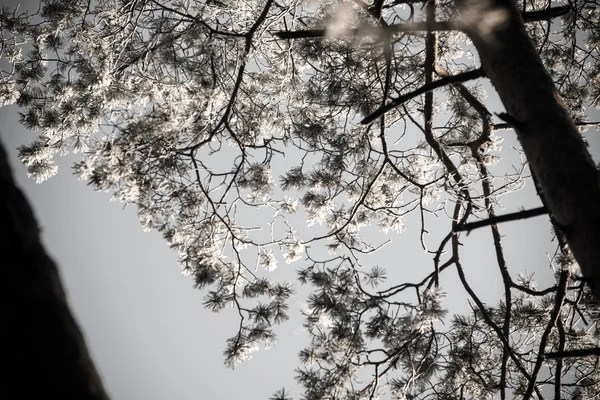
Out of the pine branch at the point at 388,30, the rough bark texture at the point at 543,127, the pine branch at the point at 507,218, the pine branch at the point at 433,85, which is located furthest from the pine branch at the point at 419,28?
the pine branch at the point at 507,218

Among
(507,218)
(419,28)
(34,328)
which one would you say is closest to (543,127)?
(507,218)

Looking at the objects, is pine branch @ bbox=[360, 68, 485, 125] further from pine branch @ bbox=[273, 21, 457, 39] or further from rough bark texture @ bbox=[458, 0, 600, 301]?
pine branch @ bbox=[273, 21, 457, 39]

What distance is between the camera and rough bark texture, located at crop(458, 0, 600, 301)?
88cm

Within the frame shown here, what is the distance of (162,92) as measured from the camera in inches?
88.4

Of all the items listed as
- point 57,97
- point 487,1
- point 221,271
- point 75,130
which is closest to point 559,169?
point 487,1

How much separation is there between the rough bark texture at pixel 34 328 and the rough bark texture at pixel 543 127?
3.83 feet

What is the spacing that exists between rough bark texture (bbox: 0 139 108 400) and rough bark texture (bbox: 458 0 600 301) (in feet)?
3.83

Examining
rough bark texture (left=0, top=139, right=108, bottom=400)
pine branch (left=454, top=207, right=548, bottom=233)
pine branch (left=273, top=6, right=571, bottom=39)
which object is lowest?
rough bark texture (left=0, top=139, right=108, bottom=400)

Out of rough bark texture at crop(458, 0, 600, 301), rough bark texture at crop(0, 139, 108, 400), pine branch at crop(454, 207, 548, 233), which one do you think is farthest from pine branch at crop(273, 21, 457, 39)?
rough bark texture at crop(0, 139, 108, 400)

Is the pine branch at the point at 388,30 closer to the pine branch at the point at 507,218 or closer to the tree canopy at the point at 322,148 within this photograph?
the tree canopy at the point at 322,148

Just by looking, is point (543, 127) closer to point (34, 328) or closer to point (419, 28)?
point (419, 28)

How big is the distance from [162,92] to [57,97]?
4.50ft

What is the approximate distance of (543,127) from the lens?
1023 mm

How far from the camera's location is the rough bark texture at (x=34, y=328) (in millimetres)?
479
